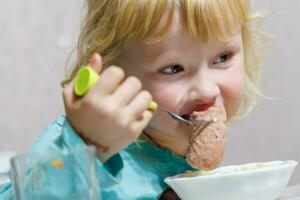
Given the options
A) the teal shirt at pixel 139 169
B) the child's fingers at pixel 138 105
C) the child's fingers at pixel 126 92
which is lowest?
the teal shirt at pixel 139 169

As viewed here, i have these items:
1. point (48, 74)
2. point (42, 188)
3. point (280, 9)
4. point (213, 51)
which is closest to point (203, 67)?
point (213, 51)

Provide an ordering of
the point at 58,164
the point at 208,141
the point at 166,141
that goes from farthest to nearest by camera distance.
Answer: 1. the point at 166,141
2. the point at 208,141
3. the point at 58,164

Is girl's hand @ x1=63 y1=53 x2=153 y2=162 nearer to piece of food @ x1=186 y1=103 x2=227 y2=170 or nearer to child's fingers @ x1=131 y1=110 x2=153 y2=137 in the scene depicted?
child's fingers @ x1=131 y1=110 x2=153 y2=137

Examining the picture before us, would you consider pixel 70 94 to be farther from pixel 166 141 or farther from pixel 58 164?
pixel 166 141

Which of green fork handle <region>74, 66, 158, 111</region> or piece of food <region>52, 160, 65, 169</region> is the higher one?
green fork handle <region>74, 66, 158, 111</region>

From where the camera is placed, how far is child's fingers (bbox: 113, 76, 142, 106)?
0.54 meters

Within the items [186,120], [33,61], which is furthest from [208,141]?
[33,61]

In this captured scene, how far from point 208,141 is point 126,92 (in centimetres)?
17

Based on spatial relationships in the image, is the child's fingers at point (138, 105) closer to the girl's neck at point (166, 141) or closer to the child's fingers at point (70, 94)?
the child's fingers at point (70, 94)

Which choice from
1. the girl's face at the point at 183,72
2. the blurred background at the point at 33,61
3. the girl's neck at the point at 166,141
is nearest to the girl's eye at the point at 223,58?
the girl's face at the point at 183,72

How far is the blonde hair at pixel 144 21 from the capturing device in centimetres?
69

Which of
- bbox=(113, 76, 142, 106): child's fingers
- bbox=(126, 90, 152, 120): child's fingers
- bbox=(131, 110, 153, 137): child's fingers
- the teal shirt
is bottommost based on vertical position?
the teal shirt

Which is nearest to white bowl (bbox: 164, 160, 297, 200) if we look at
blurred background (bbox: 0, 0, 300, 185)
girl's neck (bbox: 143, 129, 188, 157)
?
girl's neck (bbox: 143, 129, 188, 157)

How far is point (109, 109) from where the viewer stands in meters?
0.54
